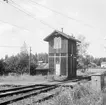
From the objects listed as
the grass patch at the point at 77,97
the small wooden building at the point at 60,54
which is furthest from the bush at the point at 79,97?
the small wooden building at the point at 60,54

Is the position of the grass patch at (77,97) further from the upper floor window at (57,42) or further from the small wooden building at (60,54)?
the upper floor window at (57,42)

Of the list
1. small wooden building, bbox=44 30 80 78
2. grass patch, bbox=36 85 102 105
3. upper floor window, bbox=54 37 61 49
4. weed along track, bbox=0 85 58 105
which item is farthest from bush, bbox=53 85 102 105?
upper floor window, bbox=54 37 61 49

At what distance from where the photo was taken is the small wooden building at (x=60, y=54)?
3197 cm

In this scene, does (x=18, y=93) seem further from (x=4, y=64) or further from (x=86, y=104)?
(x=4, y=64)

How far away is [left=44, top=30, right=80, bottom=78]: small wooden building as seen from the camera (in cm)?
3197

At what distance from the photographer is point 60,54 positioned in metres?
32.3

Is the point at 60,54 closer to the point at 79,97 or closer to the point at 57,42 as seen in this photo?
the point at 57,42

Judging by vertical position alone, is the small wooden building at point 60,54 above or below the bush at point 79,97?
above

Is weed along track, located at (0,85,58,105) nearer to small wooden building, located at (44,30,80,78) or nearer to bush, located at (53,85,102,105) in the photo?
bush, located at (53,85,102,105)

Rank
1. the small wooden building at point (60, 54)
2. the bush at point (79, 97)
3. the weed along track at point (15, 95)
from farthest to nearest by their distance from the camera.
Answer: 1. the small wooden building at point (60, 54)
2. the weed along track at point (15, 95)
3. the bush at point (79, 97)

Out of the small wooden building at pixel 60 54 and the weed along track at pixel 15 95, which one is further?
the small wooden building at pixel 60 54

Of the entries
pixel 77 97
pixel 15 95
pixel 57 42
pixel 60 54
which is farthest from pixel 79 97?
pixel 57 42

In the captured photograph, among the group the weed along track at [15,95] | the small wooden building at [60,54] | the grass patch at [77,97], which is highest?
the small wooden building at [60,54]

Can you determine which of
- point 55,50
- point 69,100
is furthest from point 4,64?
point 69,100
